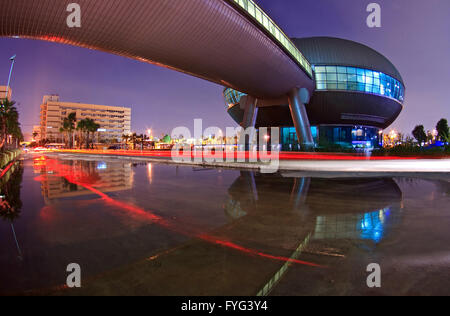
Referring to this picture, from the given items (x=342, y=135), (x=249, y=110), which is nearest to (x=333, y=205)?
(x=249, y=110)

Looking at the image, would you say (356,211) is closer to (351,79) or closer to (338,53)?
(351,79)

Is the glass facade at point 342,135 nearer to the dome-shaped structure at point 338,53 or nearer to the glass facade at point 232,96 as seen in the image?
the dome-shaped structure at point 338,53

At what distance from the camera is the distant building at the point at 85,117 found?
6196 inches

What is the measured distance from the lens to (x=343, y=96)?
4362 centimetres

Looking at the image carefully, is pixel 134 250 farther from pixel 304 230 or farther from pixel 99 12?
pixel 99 12

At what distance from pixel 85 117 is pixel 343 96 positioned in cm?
16053

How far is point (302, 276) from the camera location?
3.21 meters

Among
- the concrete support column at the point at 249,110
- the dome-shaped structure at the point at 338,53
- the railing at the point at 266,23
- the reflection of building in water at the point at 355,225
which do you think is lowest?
the reflection of building in water at the point at 355,225

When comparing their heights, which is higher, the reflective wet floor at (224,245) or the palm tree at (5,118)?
the palm tree at (5,118)

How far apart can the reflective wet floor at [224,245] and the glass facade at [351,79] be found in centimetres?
3834

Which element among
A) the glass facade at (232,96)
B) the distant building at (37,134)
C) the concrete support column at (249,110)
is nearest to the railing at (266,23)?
the concrete support column at (249,110)

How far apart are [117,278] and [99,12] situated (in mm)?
16099
